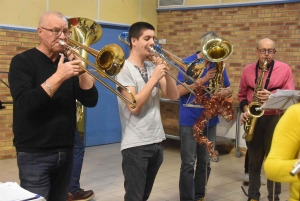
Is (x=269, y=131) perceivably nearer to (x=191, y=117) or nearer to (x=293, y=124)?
(x=191, y=117)

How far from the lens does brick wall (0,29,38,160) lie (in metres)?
6.05

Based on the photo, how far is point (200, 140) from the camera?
3.67 meters

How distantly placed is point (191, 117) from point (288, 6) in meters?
3.43

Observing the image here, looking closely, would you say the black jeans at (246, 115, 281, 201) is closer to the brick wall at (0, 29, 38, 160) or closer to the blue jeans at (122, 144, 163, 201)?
the blue jeans at (122, 144, 163, 201)

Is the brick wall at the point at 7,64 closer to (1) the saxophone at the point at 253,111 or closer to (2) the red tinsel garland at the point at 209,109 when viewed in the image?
(2) the red tinsel garland at the point at 209,109

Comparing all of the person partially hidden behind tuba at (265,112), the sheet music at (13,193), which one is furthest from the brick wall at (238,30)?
the sheet music at (13,193)

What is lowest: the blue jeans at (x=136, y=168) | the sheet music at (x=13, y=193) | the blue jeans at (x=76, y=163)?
the blue jeans at (x=76, y=163)

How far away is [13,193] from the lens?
1854mm

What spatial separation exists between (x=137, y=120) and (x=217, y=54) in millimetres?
1431

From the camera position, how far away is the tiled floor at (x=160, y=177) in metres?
4.71

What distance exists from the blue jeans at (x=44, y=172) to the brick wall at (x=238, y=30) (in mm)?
4654

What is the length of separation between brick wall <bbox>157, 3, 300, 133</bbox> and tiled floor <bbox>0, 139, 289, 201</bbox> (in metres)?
1.35

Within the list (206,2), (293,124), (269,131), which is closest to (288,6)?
(206,2)

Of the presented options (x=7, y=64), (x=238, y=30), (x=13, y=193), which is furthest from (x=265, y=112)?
(x=7, y=64)
